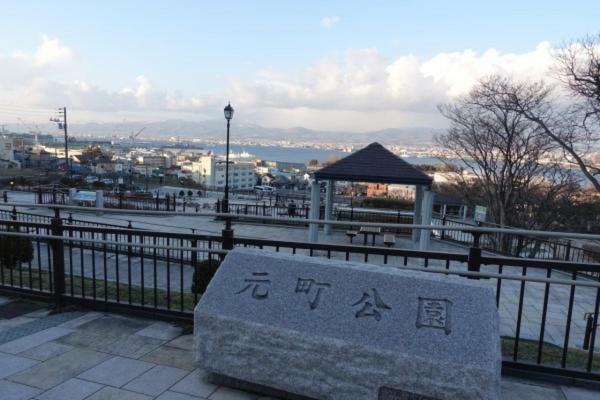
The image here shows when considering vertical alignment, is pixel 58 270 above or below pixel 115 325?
above

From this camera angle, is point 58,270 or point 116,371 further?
point 58,270

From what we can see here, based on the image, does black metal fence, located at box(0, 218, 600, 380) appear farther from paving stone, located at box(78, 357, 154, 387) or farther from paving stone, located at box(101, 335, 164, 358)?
paving stone, located at box(78, 357, 154, 387)

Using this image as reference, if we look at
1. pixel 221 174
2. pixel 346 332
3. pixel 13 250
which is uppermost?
pixel 346 332

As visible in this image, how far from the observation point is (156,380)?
369 cm

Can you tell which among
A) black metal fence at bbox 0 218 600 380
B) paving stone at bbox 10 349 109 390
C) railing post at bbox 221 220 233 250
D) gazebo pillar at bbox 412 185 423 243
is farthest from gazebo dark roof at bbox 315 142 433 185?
paving stone at bbox 10 349 109 390

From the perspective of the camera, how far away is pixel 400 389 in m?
2.89

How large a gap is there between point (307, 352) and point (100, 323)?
293 cm

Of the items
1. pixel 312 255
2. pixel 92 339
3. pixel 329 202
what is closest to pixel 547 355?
pixel 312 255

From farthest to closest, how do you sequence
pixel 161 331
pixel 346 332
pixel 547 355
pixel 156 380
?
1. pixel 547 355
2. pixel 161 331
3. pixel 156 380
4. pixel 346 332

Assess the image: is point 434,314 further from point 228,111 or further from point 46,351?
point 228,111

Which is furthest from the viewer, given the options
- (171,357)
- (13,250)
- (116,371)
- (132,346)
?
(13,250)

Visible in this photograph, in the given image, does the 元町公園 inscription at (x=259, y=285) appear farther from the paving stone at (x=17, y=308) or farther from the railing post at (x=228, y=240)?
the paving stone at (x=17, y=308)

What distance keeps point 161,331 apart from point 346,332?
252 cm

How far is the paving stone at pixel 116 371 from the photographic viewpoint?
12.1ft
